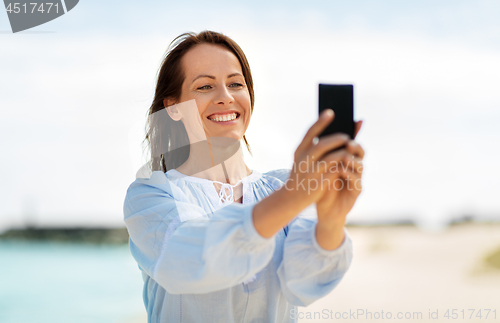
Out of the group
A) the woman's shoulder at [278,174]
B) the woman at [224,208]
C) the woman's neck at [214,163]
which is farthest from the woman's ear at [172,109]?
the woman's shoulder at [278,174]

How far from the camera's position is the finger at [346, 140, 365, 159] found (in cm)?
89

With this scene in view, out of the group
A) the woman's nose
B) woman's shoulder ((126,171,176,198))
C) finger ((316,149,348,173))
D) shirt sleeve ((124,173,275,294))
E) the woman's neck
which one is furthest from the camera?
the woman's neck

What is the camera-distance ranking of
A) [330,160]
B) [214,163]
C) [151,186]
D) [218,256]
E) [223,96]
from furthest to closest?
[214,163] → [223,96] → [151,186] → [218,256] → [330,160]

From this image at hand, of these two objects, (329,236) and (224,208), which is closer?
(224,208)

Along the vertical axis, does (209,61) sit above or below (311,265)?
above

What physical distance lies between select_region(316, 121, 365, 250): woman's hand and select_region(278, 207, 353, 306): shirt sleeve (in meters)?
0.03

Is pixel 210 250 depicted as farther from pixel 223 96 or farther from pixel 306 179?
pixel 223 96

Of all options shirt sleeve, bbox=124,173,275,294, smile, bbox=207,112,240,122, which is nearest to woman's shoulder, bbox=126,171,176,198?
shirt sleeve, bbox=124,173,275,294

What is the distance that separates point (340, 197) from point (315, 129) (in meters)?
0.26

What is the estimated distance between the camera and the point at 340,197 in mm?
1061

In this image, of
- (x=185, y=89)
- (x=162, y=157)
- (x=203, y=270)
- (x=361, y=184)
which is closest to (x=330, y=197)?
(x=361, y=184)

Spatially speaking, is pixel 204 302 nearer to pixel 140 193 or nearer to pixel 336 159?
pixel 140 193

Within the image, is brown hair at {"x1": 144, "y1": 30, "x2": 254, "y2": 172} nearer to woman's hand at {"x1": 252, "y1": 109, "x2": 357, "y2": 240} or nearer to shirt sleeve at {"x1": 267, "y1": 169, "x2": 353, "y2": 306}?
shirt sleeve at {"x1": 267, "y1": 169, "x2": 353, "y2": 306}

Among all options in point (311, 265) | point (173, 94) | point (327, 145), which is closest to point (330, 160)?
point (327, 145)
